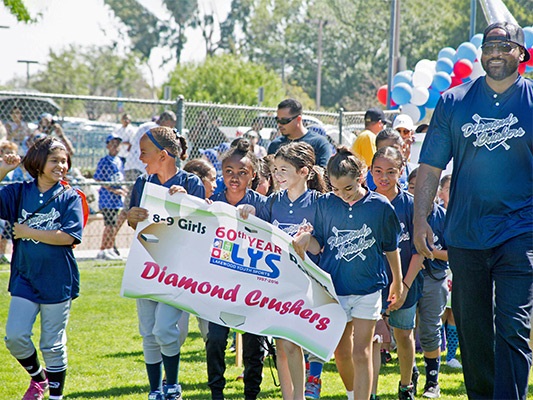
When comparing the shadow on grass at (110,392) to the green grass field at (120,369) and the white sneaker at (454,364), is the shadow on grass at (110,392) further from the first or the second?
the white sneaker at (454,364)

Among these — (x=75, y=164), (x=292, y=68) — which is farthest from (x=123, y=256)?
(x=292, y=68)

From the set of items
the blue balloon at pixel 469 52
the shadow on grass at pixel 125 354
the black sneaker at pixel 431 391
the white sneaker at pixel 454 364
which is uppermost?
the blue balloon at pixel 469 52

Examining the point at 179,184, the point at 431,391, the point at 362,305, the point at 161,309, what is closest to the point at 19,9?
the point at 179,184

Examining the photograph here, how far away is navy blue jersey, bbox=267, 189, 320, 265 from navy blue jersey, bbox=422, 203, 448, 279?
48.7 inches

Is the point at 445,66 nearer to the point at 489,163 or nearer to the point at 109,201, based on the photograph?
the point at 109,201

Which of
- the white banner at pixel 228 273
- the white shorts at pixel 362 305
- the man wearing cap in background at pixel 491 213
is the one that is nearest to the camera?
the man wearing cap in background at pixel 491 213

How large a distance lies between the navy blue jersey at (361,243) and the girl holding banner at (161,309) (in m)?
1.16

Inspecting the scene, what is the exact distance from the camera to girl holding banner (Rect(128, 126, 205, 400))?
580cm

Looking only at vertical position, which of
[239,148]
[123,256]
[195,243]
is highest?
[239,148]

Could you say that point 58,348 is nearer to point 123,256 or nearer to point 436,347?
point 436,347

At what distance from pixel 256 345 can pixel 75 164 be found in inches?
578

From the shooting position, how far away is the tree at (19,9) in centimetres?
1549

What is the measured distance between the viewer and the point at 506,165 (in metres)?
4.40

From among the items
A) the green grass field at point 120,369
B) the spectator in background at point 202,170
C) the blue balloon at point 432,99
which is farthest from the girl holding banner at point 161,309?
the blue balloon at point 432,99
